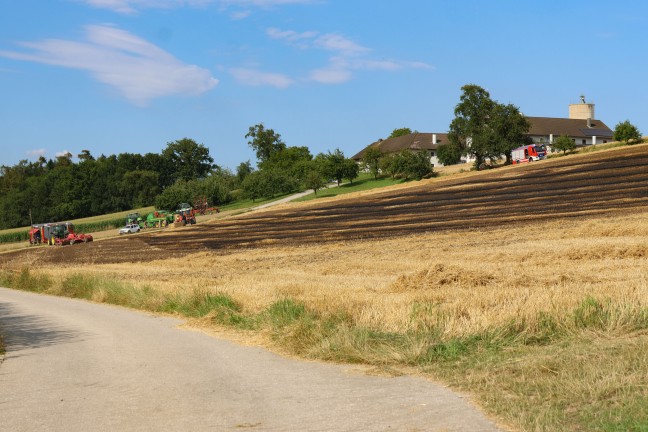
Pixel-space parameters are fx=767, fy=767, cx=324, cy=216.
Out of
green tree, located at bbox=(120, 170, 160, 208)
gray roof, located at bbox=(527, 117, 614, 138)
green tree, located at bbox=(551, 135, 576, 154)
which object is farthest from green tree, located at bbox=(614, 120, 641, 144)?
green tree, located at bbox=(120, 170, 160, 208)

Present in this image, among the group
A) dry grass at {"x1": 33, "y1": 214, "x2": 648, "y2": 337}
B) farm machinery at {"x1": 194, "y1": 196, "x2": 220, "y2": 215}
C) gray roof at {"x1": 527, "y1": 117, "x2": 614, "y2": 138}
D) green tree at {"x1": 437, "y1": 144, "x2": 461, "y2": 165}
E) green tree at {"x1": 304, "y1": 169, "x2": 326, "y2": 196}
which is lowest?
dry grass at {"x1": 33, "y1": 214, "x2": 648, "y2": 337}

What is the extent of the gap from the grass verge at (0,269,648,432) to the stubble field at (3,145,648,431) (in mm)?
26

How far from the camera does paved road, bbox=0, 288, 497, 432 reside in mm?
7574

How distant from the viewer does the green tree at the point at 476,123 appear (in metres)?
91.9

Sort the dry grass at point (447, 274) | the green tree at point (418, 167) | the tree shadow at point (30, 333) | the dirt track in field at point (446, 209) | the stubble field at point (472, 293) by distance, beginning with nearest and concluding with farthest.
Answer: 1. the stubble field at point (472, 293)
2. the dry grass at point (447, 274)
3. the tree shadow at point (30, 333)
4. the dirt track in field at point (446, 209)
5. the green tree at point (418, 167)

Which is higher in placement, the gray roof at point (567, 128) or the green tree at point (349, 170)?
the gray roof at point (567, 128)

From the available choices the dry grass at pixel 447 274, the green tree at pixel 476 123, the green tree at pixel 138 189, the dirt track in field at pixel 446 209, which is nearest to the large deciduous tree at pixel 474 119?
the green tree at pixel 476 123

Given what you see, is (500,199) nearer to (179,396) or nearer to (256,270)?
(256,270)

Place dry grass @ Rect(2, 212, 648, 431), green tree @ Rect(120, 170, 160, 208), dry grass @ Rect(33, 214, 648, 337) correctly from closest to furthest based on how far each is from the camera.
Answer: dry grass @ Rect(2, 212, 648, 431) < dry grass @ Rect(33, 214, 648, 337) < green tree @ Rect(120, 170, 160, 208)

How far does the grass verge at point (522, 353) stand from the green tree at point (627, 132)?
7621cm

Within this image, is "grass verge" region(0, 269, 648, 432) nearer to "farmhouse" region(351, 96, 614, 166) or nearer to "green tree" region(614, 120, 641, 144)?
"green tree" region(614, 120, 641, 144)

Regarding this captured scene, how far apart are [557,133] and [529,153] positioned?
195 feet

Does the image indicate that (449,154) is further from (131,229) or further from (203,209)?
(131,229)

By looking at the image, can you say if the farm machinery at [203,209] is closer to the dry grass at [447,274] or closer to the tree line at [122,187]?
the tree line at [122,187]
